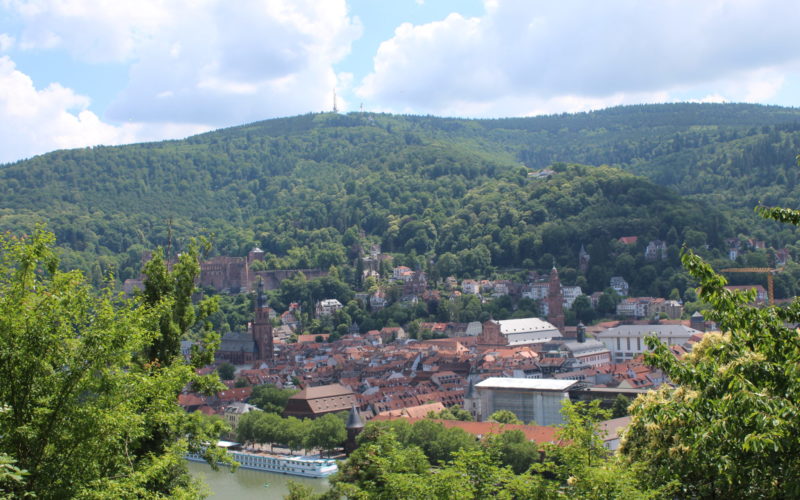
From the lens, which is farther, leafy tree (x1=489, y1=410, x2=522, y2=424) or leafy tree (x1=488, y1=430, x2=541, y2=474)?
leafy tree (x1=489, y1=410, x2=522, y2=424)

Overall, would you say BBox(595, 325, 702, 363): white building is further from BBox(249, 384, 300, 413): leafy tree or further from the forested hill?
BBox(249, 384, 300, 413): leafy tree

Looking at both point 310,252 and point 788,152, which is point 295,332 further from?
point 788,152

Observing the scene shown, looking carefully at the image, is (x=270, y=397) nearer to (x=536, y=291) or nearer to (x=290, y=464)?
(x=290, y=464)

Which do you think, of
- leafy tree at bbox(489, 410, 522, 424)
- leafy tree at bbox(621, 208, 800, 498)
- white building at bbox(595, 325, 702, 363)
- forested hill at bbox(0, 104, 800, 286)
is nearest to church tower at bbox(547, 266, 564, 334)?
white building at bbox(595, 325, 702, 363)

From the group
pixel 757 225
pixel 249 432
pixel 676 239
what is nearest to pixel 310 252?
pixel 676 239

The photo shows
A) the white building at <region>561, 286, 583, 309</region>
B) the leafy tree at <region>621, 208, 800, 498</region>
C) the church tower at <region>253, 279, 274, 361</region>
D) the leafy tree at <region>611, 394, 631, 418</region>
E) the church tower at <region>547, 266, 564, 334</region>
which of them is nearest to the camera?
the leafy tree at <region>621, 208, 800, 498</region>

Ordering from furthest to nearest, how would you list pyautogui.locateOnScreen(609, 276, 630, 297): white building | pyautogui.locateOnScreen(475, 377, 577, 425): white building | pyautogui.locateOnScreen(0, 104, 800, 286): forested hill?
pyautogui.locateOnScreen(0, 104, 800, 286): forested hill
pyautogui.locateOnScreen(609, 276, 630, 297): white building
pyautogui.locateOnScreen(475, 377, 577, 425): white building

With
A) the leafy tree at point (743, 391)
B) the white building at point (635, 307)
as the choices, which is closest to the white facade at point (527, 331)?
the white building at point (635, 307)
